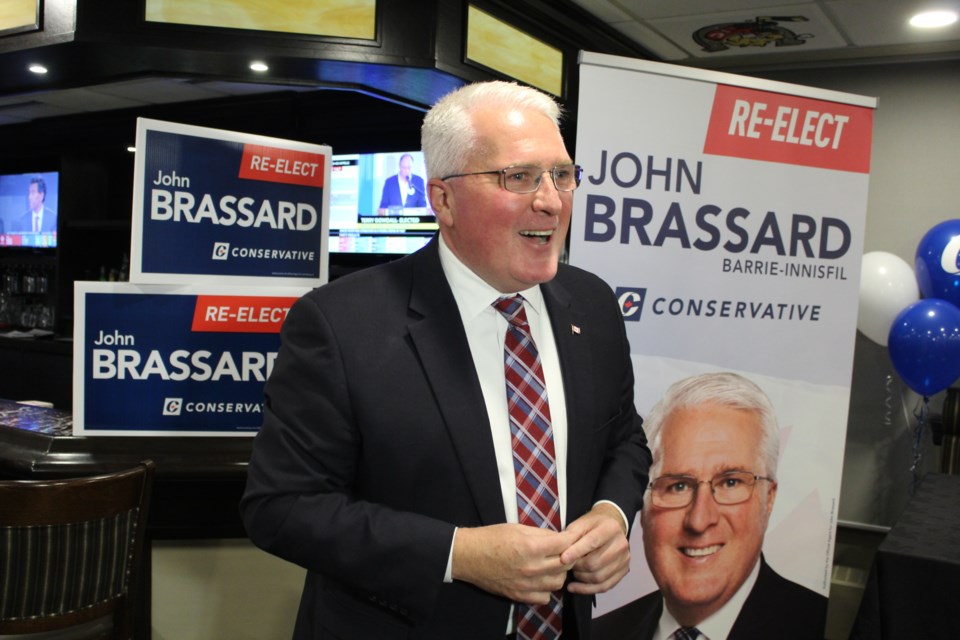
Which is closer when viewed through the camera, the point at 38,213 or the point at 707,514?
the point at 707,514

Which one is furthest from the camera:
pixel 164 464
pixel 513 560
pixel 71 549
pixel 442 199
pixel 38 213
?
pixel 38 213

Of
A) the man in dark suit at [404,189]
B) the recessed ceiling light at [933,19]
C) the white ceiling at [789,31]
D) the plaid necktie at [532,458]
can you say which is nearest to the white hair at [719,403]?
the plaid necktie at [532,458]

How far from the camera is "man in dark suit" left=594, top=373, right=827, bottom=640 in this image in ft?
7.25

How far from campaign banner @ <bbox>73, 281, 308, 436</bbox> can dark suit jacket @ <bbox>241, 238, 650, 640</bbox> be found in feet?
2.64

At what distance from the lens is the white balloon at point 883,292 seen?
3264mm

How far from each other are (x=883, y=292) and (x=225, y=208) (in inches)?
105

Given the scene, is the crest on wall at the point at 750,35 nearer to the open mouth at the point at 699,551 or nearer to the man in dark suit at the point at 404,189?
the man in dark suit at the point at 404,189

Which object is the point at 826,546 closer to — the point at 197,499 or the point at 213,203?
the point at 197,499

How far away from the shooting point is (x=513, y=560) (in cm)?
105

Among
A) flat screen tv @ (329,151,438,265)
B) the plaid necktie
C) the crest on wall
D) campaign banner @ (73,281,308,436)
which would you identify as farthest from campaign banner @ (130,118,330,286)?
flat screen tv @ (329,151,438,265)

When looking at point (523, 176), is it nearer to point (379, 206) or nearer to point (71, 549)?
point (71, 549)

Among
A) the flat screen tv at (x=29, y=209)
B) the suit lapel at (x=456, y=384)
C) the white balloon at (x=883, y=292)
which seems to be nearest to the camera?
the suit lapel at (x=456, y=384)

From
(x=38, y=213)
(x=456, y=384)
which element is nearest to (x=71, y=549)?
(x=456, y=384)

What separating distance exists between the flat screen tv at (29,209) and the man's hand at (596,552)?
585cm
